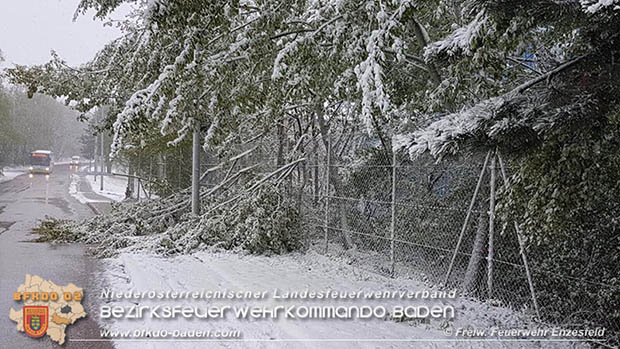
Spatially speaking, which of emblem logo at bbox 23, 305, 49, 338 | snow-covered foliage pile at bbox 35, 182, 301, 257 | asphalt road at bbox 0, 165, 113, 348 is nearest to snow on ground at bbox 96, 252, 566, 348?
asphalt road at bbox 0, 165, 113, 348

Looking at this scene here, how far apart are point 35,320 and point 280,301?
261cm

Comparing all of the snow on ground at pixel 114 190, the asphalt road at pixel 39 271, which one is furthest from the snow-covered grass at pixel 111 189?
the asphalt road at pixel 39 271

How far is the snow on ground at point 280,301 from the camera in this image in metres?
4.34

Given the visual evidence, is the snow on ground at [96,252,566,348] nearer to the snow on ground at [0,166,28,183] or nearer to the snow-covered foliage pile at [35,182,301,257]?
the snow-covered foliage pile at [35,182,301,257]

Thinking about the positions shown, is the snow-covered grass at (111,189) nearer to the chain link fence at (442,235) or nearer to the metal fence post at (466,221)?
the chain link fence at (442,235)

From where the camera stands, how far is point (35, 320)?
16.2ft

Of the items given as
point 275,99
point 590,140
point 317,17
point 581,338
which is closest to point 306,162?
point 275,99

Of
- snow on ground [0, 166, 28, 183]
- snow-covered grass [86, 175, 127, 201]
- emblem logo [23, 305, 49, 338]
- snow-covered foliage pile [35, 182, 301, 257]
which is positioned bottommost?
snow-covered grass [86, 175, 127, 201]

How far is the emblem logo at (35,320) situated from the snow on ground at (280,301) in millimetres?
559

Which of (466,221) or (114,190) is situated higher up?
(466,221)

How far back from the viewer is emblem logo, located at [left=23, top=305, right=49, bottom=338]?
15.4 feet

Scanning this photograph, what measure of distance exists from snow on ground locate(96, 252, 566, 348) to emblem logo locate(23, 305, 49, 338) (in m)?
0.56

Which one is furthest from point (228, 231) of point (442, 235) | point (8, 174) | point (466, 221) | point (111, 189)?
point (8, 174)

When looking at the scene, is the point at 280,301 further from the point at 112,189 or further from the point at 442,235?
the point at 112,189
